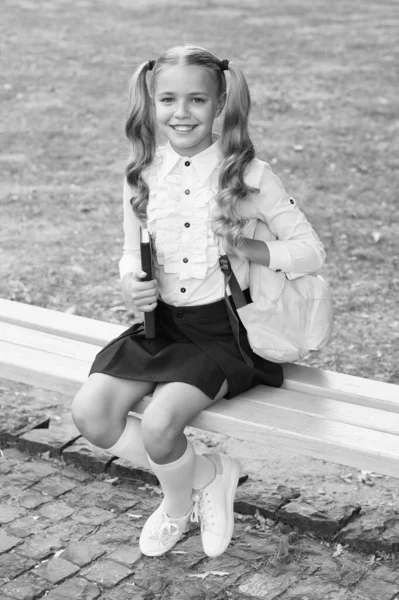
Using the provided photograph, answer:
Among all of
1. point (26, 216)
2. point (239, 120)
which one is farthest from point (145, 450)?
point (26, 216)

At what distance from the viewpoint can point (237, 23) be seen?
40.3 ft

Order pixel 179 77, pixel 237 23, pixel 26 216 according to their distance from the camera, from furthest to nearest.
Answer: pixel 237 23, pixel 26 216, pixel 179 77

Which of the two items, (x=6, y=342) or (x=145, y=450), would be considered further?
(x=6, y=342)

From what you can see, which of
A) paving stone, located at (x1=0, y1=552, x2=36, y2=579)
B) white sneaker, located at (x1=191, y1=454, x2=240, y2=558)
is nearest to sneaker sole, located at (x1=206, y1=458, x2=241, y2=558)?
white sneaker, located at (x1=191, y1=454, x2=240, y2=558)

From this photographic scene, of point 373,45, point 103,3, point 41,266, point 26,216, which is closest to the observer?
point 41,266

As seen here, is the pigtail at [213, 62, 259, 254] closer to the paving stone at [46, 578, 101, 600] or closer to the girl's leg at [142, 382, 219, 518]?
the girl's leg at [142, 382, 219, 518]

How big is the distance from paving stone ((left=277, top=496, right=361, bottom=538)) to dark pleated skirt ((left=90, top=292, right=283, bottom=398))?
0.49 meters

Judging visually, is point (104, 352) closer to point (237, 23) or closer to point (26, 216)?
point (26, 216)

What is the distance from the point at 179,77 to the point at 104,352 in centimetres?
84

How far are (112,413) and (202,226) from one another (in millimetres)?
606

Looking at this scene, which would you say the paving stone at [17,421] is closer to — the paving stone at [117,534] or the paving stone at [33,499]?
the paving stone at [33,499]

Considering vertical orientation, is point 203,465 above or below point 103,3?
below

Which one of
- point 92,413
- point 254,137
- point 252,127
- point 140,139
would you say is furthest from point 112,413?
point 252,127

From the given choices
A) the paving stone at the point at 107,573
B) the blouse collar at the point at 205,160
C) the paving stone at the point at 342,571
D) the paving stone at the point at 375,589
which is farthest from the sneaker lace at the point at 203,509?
the blouse collar at the point at 205,160
